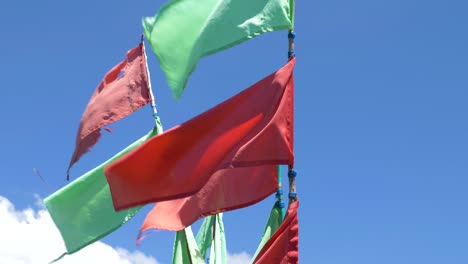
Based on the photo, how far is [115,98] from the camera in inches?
538

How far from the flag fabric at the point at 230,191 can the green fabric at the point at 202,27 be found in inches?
53.6

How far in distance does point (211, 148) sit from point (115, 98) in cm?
481

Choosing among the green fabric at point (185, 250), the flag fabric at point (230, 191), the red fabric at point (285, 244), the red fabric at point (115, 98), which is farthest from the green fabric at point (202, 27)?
the green fabric at point (185, 250)

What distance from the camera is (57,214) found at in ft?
42.1

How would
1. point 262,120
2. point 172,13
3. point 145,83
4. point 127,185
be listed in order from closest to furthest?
point 127,185
point 262,120
point 172,13
point 145,83

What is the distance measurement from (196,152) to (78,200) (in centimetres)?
433

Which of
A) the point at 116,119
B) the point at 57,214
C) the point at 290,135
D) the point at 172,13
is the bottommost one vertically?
the point at 57,214

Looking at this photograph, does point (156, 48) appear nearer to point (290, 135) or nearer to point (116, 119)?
point (290, 135)

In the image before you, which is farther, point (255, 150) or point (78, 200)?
point (78, 200)

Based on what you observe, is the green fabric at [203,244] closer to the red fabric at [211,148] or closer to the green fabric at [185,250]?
the green fabric at [185,250]

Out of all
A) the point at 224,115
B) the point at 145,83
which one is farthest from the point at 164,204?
the point at 145,83

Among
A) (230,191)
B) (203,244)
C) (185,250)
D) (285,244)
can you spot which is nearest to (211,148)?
(230,191)

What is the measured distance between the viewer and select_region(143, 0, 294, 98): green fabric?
9547 millimetres

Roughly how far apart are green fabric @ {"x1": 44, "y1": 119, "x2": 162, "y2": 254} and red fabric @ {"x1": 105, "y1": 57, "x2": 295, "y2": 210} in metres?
3.82
